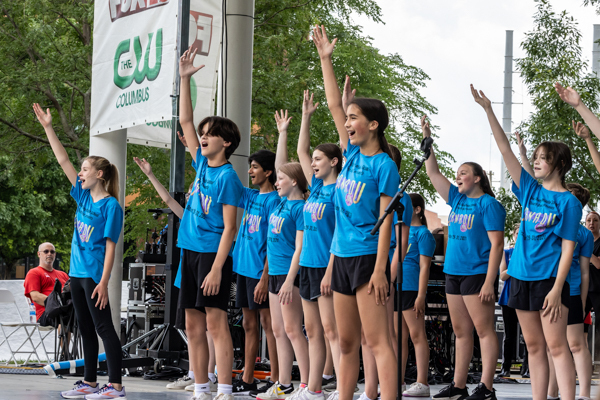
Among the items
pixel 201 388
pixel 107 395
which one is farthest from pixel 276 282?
pixel 107 395

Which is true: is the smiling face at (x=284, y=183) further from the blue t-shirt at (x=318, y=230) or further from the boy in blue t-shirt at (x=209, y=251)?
the boy in blue t-shirt at (x=209, y=251)

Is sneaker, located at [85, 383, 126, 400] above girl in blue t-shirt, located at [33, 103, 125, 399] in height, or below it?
below

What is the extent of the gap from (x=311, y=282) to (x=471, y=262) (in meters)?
1.28

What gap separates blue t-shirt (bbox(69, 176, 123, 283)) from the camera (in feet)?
16.8

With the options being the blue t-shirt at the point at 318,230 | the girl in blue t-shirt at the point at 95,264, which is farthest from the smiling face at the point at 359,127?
the girl in blue t-shirt at the point at 95,264

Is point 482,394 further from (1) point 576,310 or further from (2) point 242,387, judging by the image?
(2) point 242,387

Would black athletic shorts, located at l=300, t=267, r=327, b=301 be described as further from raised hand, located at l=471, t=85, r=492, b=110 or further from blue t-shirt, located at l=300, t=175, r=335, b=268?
raised hand, located at l=471, t=85, r=492, b=110

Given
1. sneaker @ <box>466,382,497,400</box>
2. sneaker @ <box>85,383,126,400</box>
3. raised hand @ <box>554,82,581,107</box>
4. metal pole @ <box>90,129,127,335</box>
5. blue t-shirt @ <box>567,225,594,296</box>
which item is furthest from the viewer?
metal pole @ <box>90,129,127,335</box>

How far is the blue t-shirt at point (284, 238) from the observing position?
5.39m

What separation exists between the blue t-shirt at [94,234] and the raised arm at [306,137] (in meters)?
1.38

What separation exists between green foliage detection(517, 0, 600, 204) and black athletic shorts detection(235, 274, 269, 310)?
6651 mm

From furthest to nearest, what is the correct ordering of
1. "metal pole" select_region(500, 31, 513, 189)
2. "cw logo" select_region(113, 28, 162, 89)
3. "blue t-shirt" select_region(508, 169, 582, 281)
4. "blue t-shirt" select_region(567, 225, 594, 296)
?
"metal pole" select_region(500, 31, 513, 189), "cw logo" select_region(113, 28, 162, 89), "blue t-shirt" select_region(567, 225, 594, 296), "blue t-shirt" select_region(508, 169, 582, 281)

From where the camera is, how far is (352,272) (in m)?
3.62

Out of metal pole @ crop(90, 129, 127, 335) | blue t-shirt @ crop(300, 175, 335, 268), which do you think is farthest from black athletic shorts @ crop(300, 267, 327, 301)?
metal pole @ crop(90, 129, 127, 335)
